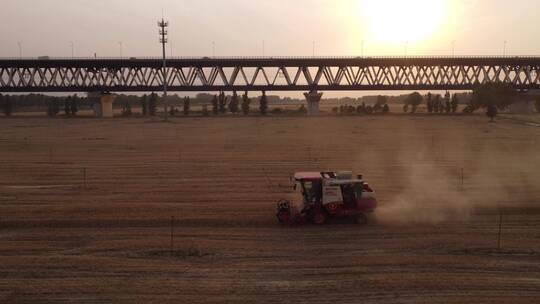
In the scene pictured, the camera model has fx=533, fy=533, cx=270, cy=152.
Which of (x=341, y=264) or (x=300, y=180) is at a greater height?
(x=300, y=180)

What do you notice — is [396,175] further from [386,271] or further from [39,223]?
[39,223]

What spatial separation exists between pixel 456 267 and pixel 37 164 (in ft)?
84.9

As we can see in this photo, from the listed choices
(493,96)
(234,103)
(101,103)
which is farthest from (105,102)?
(493,96)

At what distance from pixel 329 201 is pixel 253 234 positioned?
2547mm

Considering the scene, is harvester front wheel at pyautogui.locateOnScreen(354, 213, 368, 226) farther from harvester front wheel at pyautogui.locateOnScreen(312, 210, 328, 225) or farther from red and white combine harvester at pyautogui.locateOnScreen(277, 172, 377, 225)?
harvester front wheel at pyautogui.locateOnScreen(312, 210, 328, 225)

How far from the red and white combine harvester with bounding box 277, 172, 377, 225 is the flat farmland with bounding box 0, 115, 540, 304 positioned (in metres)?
0.41

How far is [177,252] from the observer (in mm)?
13922

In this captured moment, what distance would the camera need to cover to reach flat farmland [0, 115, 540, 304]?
11.4m

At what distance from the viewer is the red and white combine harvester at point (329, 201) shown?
1623 cm

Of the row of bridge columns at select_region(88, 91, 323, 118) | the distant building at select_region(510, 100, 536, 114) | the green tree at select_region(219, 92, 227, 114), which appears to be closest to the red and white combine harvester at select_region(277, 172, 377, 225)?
the row of bridge columns at select_region(88, 91, 323, 118)

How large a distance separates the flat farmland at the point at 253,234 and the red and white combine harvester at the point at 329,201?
41cm

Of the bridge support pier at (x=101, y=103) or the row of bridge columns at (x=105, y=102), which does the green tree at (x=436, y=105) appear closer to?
the row of bridge columns at (x=105, y=102)

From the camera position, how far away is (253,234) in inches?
620

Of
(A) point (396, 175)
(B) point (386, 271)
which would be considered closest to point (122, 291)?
(B) point (386, 271)
